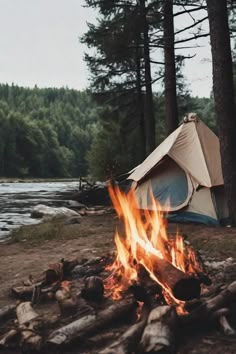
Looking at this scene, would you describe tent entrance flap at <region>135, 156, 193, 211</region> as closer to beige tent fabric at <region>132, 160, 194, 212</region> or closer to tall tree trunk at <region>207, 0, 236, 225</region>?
beige tent fabric at <region>132, 160, 194, 212</region>

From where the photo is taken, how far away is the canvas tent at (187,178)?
10367mm

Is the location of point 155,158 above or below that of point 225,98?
below

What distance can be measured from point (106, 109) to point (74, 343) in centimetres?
2345

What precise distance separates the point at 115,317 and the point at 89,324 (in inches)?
11.5

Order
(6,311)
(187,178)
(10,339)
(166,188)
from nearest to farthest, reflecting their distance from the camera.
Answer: (10,339) < (6,311) < (187,178) < (166,188)

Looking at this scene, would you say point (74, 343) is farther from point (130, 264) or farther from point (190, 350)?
point (130, 264)

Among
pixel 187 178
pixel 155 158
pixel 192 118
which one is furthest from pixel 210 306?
pixel 192 118

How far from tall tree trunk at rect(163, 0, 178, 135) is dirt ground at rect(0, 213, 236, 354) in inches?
202

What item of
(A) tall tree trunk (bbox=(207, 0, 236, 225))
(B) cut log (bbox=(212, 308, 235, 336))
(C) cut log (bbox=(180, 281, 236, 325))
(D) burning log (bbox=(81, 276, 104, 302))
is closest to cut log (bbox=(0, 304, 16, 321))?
(D) burning log (bbox=(81, 276, 104, 302))

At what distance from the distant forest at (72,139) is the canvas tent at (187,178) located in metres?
10.7

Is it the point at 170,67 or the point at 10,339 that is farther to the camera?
the point at 170,67

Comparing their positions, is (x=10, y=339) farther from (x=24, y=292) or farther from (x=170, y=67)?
(x=170, y=67)

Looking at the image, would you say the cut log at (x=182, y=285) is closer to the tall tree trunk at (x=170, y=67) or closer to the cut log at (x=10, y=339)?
the cut log at (x=10, y=339)

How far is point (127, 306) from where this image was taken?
406cm
